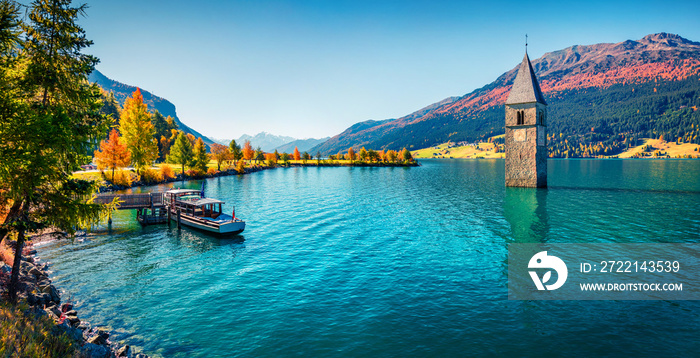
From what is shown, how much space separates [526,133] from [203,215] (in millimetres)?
64153

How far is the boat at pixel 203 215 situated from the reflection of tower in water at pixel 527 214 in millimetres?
30577

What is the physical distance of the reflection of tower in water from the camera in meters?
36.1

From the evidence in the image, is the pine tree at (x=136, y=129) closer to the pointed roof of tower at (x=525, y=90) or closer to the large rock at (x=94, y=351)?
the large rock at (x=94, y=351)

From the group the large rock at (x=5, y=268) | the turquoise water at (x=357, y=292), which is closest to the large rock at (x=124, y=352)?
the turquoise water at (x=357, y=292)

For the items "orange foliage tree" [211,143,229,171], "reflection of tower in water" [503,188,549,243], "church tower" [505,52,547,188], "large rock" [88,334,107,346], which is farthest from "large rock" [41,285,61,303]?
"orange foliage tree" [211,143,229,171]

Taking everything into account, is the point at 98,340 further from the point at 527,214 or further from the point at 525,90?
the point at 525,90

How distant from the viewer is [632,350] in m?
15.3

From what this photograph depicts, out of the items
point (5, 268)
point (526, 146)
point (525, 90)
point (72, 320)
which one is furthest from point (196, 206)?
point (525, 90)

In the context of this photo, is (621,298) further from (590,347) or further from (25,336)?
(25,336)

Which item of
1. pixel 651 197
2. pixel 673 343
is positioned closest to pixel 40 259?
pixel 673 343

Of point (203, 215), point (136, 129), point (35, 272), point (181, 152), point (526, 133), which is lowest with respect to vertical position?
point (35, 272)

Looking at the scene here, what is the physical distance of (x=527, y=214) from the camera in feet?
157

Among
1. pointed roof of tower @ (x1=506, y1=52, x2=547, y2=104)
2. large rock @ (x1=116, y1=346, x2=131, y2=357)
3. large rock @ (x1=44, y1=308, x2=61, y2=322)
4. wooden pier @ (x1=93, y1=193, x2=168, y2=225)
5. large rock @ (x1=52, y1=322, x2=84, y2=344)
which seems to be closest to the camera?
large rock @ (x1=52, y1=322, x2=84, y2=344)

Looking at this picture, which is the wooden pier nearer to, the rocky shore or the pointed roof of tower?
the rocky shore
